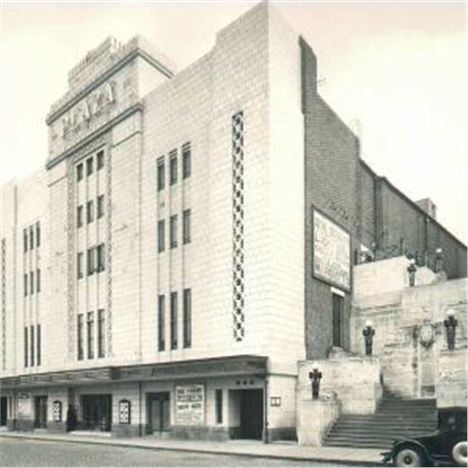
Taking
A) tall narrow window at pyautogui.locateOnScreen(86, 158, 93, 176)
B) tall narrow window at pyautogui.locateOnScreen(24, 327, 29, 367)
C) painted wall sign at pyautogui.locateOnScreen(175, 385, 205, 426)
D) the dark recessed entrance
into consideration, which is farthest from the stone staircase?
tall narrow window at pyautogui.locateOnScreen(24, 327, 29, 367)

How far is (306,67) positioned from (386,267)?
34.1 feet

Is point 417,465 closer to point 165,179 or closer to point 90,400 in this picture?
point 165,179

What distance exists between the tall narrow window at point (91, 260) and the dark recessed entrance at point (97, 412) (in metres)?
6.91

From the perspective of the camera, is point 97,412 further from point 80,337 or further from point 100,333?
point 100,333

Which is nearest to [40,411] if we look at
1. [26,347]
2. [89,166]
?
[26,347]

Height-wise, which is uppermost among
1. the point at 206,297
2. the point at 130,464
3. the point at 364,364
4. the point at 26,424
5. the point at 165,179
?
the point at 165,179

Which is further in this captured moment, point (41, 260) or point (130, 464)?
point (41, 260)

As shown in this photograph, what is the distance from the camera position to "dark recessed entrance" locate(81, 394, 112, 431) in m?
40.1

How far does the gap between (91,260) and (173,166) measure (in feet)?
29.0

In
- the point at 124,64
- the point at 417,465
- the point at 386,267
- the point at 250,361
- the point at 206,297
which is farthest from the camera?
the point at 124,64

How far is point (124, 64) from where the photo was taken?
132 feet

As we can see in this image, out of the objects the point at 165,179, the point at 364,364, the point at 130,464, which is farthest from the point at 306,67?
the point at 130,464

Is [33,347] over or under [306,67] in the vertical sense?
under

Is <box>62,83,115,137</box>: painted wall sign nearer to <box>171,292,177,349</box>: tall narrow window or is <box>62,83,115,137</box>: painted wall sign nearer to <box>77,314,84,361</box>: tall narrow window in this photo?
<box>77,314,84,361</box>: tall narrow window
